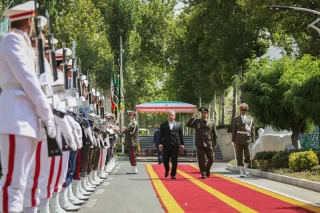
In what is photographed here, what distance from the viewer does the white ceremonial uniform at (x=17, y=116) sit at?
5.67 meters

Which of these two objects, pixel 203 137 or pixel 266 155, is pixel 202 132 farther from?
pixel 266 155

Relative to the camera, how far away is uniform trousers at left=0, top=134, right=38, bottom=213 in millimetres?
5672

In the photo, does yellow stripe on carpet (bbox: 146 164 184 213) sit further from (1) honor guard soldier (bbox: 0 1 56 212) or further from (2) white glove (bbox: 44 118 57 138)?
(1) honor guard soldier (bbox: 0 1 56 212)

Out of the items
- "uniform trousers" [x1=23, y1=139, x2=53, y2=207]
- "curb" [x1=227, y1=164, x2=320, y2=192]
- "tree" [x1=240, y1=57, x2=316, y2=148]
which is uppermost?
"tree" [x1=240, y1=57, x2=316, y2=148]

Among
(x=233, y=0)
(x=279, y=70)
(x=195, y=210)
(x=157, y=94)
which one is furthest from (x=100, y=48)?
(x=195, y=210)

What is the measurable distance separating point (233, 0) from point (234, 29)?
2.25m

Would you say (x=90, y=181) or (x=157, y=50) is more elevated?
(x=157, y=50)

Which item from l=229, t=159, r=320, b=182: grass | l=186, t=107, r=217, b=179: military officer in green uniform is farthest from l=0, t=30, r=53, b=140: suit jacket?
l=186, t=107, r=217, b=179: military officer in green uniform

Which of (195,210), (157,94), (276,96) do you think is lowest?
(195,210)

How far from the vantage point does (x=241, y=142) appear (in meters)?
20.9

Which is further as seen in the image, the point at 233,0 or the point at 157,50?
the point at 157,50

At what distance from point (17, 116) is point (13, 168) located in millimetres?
411

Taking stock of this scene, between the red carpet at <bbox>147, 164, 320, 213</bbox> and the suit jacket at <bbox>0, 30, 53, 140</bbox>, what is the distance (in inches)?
198

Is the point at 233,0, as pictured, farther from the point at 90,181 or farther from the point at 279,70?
the point at 90,181
